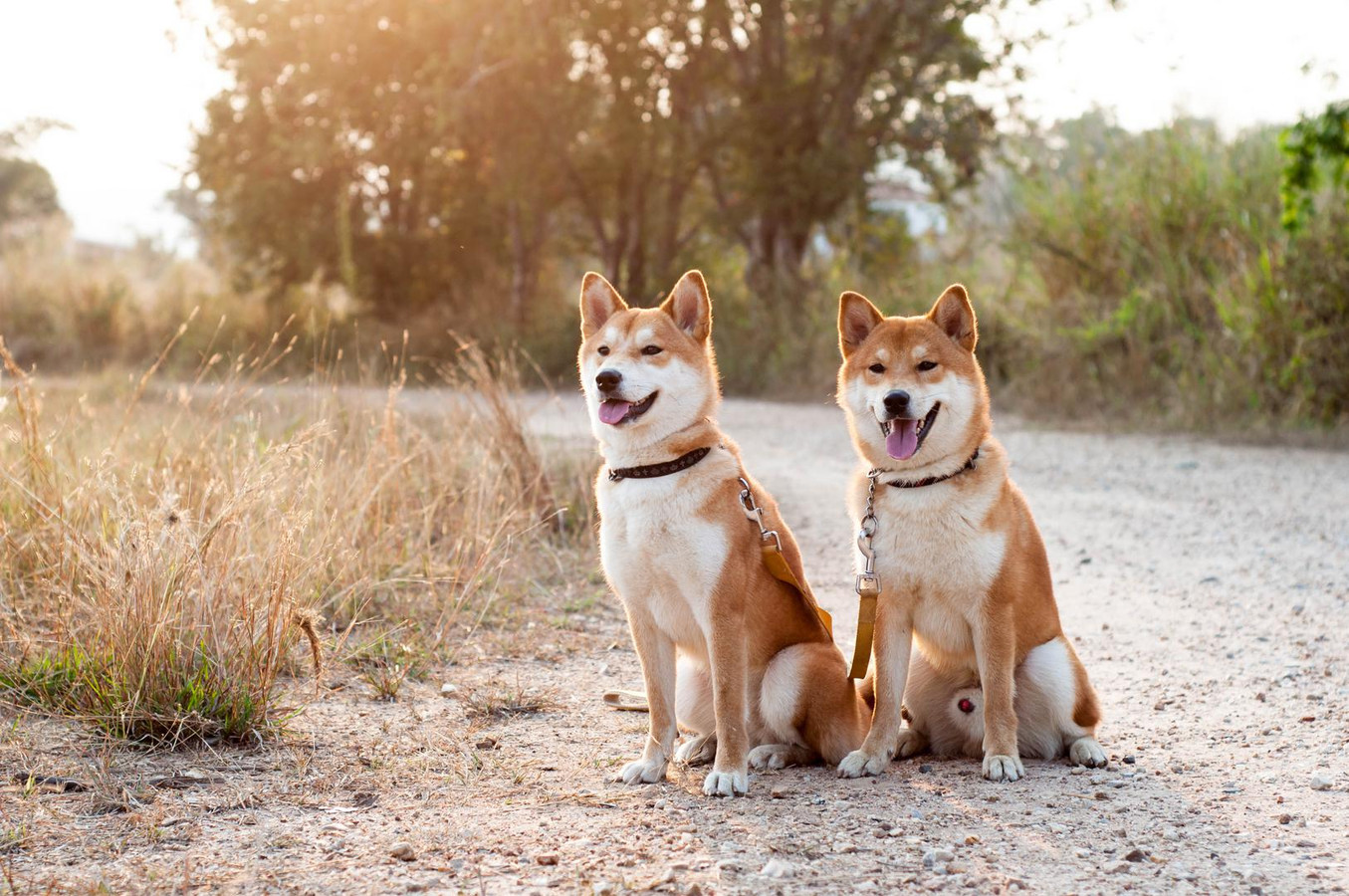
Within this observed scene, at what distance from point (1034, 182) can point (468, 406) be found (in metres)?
8.71

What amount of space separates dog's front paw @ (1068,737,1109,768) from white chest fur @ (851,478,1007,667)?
0.48 meters

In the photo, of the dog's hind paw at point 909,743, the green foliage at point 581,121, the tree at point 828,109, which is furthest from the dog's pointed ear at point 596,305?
the tree at point 828,109

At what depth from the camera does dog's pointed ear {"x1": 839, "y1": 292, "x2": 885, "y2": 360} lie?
3855 mm

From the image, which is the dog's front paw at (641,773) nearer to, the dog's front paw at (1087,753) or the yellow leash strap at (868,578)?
the yellow leash strap at (868,578)

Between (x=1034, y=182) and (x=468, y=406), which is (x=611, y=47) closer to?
(x=1034, y=182)

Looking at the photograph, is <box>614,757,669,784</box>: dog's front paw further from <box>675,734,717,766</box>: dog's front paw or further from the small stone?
the small stone

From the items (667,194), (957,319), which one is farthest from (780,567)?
(667,194)

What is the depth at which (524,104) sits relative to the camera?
17.1 metres

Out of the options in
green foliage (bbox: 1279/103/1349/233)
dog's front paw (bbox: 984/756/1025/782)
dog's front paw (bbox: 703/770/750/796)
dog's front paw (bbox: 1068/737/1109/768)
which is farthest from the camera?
green foliage (bbox: 1279/103/1349/233)

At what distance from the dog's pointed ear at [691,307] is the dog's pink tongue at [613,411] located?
14.5 inches

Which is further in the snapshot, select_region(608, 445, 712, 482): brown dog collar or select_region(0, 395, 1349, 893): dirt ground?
select_region(608, 445, 712, 482): brown dog collar

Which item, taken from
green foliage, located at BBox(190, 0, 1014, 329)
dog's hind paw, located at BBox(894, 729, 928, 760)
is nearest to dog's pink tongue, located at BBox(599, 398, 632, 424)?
dog's hind paw, located at BBox(894, 729, 928, 760)

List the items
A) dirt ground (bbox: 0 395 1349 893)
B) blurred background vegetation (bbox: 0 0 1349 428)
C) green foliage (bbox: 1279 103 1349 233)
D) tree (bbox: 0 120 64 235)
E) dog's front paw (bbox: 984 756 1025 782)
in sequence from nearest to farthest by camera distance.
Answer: dirt ground (bbox: 0 395 1349 893), dog's front paw (bbox: 984 756 1025 782), green foliage (bbox: 1279 103 1349 233), blurred background vegetation (bbox: 0 0 1349 428), tree (bbox: 0 120 64 235)

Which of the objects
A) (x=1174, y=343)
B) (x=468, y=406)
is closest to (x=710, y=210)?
(x=1174, y=343)
